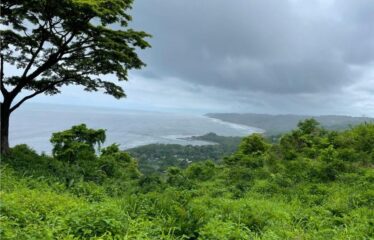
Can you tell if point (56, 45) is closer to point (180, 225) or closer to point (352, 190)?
point (180, 225)

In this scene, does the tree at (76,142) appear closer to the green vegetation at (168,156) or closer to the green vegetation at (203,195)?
the green vegetation at (203,195)

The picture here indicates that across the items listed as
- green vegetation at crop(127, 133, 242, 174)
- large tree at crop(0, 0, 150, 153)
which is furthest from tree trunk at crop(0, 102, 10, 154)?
green vegetation at crop(127, 133, 242, 174)

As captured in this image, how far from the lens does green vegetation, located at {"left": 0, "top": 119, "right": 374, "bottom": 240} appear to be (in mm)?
6152

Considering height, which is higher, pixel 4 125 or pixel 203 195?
pixel 4 125

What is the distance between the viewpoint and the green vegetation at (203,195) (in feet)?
20.2

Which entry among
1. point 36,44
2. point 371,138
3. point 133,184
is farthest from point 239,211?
point 36,44

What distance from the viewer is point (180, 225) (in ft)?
22.2

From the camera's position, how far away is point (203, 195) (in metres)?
12.1

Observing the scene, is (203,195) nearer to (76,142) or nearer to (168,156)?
(76,142)

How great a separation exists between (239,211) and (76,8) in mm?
9373

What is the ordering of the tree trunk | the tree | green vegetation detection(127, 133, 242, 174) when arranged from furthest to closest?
green vegetation detection(127, 133, 242, 174) < the tree < the tree trunk

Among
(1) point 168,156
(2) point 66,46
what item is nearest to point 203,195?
(2) point 66,46

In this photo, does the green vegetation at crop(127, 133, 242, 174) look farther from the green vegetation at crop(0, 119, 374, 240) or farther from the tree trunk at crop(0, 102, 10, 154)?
the tree trunk at crop(0, 102, 10, 154)

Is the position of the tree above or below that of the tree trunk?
below
